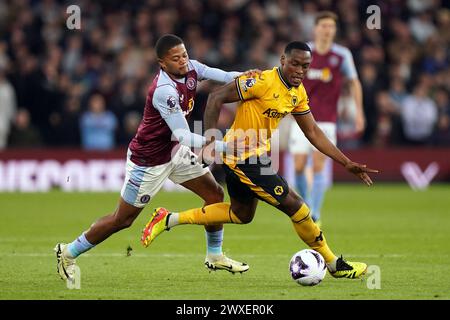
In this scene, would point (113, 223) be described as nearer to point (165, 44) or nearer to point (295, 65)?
point (165, 44)

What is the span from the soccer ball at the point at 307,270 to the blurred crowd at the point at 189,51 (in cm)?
1117

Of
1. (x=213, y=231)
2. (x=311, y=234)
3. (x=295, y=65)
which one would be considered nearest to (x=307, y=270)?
(x=311, y=234)

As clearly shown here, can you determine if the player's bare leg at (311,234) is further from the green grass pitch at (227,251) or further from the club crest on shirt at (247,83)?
the club crest on shirt at (247,83)

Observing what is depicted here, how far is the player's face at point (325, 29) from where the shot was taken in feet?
41.6

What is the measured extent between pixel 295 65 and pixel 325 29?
15.1ft

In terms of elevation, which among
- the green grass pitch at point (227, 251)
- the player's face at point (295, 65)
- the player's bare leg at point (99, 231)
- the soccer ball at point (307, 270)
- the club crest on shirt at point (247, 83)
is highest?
the player's face at point (295, 65)

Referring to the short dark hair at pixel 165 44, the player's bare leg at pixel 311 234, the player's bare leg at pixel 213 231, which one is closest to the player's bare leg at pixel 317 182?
the player's bare leg at pixel 213 231

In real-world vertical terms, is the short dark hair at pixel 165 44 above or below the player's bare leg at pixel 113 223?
above

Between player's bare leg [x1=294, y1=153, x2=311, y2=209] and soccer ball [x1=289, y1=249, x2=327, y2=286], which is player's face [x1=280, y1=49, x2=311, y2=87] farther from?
player's bare leg [x1=294, y1=153, x2=311, y2=209]

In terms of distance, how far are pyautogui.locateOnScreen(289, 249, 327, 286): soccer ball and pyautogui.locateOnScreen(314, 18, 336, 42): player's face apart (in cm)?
515

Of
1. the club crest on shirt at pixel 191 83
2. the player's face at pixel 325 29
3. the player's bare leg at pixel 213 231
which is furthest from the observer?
the player's face at pixel 325 29

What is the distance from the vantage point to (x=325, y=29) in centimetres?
1276

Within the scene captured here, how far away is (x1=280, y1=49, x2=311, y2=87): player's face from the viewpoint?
8.26 meters

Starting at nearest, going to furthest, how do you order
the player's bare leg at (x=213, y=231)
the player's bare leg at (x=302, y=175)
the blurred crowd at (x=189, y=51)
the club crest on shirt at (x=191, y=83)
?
the club crest on shirt at (x=191, y=83), the player's bare leg at (x=213, y=231), the player's bare leg at (x=302, y=175), the blurred crowd at (x=189, y=51)
